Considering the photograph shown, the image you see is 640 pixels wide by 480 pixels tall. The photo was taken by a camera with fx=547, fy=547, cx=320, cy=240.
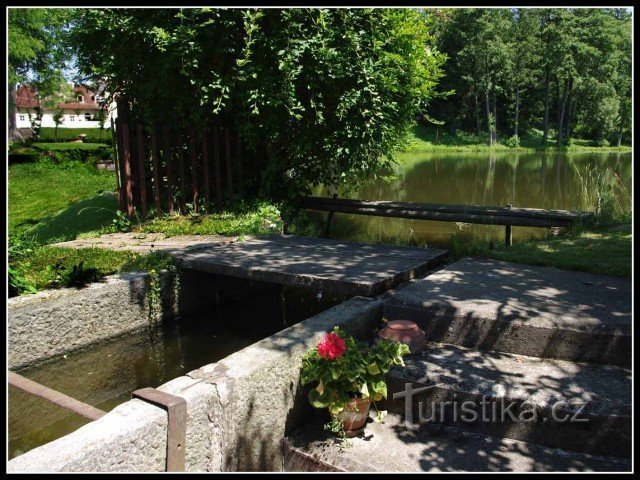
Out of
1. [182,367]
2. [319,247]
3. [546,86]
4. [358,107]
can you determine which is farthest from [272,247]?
[546,86]

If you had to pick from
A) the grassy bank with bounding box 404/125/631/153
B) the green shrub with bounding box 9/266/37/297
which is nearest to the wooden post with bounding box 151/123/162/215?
the green shrub with bounding box 9/266/37/297

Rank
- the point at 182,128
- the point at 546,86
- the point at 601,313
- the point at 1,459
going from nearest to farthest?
the point at 1,459 < the point at 601,313 < the point at 182,128 < the point at 546,86

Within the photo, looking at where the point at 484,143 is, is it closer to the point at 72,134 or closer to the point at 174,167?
the point at 72,134

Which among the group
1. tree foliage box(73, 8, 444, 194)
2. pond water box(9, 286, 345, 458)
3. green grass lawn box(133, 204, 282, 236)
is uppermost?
tree foliage box(73, 8, 444, 194)

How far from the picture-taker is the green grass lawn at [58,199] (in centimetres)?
1134

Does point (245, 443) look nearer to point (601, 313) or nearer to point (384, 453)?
point (384, 453)

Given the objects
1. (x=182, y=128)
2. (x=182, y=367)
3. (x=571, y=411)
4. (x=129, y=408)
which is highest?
(x=182, y=128)

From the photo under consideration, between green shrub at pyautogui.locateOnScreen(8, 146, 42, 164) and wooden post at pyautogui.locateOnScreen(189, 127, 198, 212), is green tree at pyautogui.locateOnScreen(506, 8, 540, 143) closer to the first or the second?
green shrub at pyautogui.locateOnScreen(8, 146, 42, 164)

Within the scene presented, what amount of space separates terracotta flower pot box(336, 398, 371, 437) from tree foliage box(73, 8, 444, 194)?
591 cm

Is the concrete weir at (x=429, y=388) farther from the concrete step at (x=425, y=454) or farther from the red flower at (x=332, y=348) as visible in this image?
the red flower at (x=332, y=348)

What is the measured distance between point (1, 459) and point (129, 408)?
0.67m

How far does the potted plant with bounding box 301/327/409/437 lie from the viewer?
3635 millimetres

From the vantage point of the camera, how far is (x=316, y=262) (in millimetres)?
6340

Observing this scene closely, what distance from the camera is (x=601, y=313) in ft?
14.1
